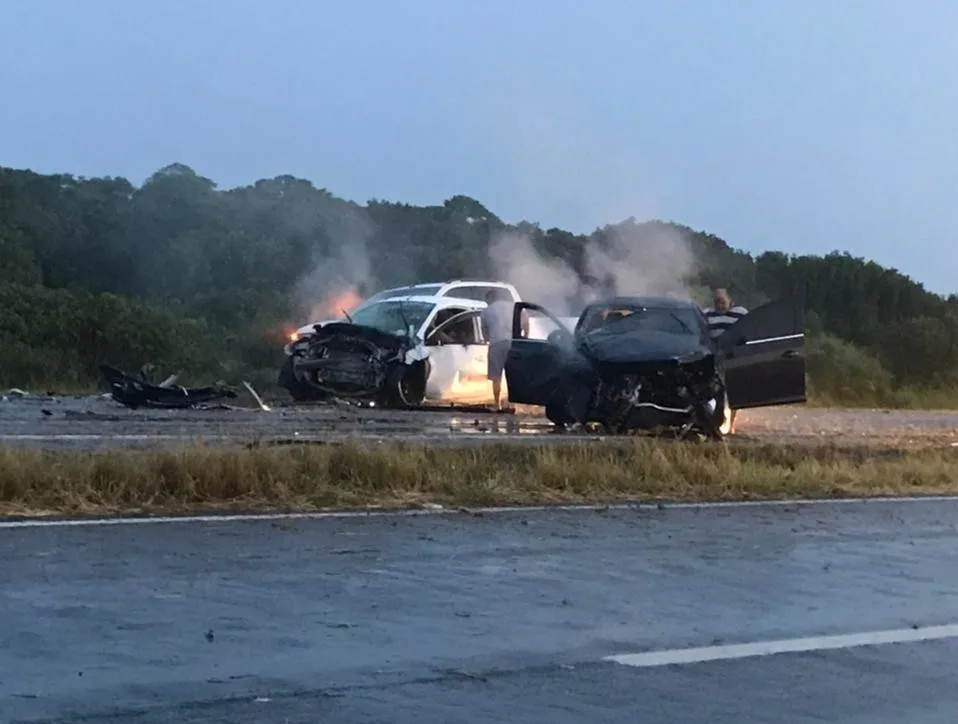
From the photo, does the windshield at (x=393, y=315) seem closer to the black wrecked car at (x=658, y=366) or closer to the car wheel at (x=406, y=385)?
the car wheel at (x=406, y=385)

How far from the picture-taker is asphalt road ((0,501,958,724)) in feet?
20.0

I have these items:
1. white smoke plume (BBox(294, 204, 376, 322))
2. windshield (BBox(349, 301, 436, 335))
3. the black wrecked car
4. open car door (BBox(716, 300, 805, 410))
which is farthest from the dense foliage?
open car door (BBox(716, 300, 805, 410))

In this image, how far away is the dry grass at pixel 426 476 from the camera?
36.3 ft

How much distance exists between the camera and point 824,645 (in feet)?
24.7

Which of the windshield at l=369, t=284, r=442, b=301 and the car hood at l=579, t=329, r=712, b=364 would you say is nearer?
the car hood at l=579, t=329, r=712, b=364

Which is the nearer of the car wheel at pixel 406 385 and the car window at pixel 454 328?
the car wheel at pixel 406 385

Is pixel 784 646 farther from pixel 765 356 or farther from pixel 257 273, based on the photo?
pixel 257 273

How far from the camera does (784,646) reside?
24.5ft

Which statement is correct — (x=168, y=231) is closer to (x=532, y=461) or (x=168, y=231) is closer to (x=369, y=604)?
(x=532, y=461)

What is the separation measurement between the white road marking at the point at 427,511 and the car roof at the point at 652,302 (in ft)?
18.3

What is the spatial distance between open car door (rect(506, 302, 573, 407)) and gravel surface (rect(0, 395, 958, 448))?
0.42m

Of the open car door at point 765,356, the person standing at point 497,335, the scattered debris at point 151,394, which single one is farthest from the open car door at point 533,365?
the scattered debris at point 151,394

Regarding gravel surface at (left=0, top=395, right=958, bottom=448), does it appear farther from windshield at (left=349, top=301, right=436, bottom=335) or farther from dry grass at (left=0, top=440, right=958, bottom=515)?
dry grass at (left=0, top=440, right=958, bottom=515)

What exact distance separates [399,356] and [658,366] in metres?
4.79
